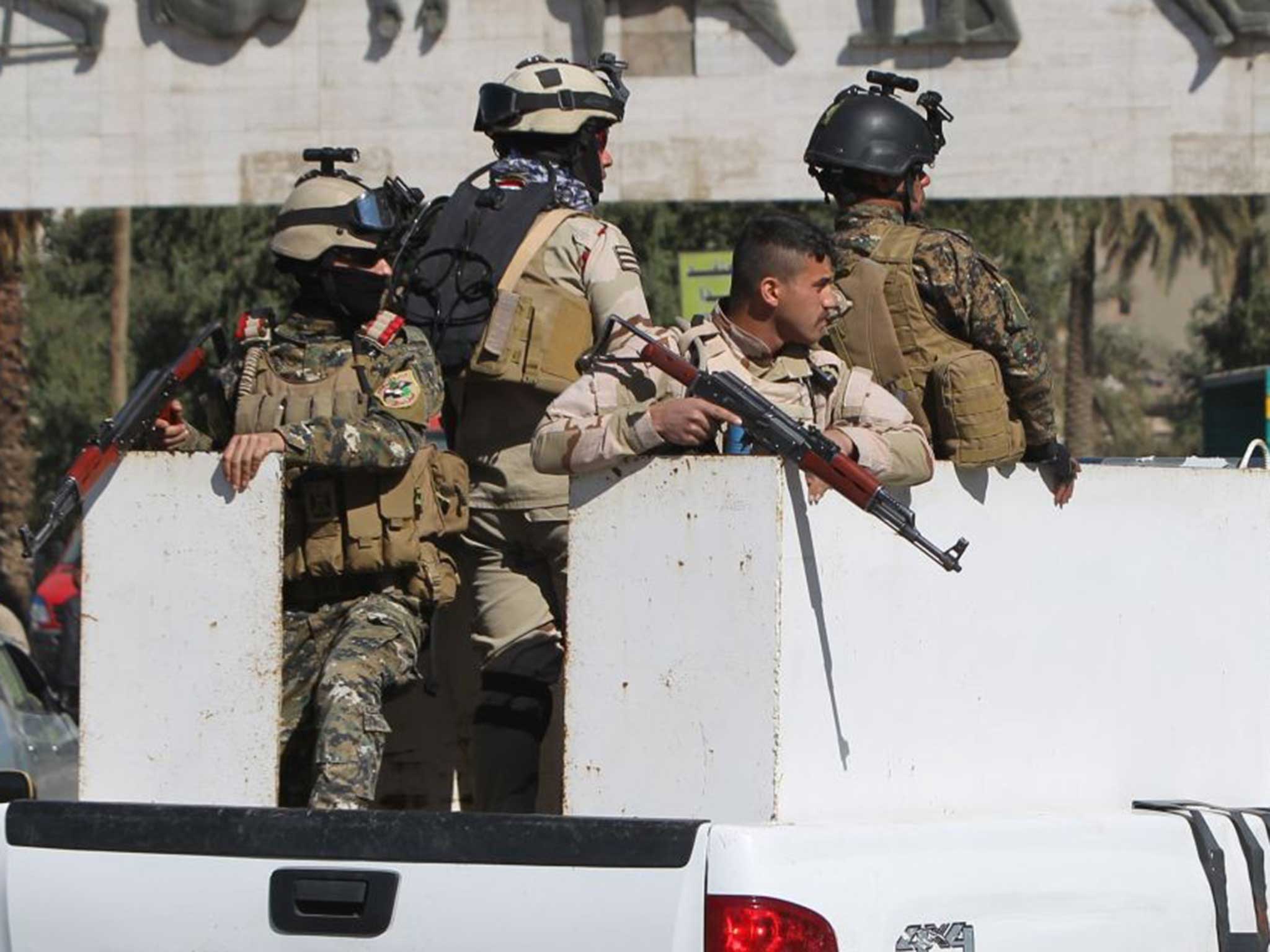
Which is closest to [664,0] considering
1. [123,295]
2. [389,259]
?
[123,295]

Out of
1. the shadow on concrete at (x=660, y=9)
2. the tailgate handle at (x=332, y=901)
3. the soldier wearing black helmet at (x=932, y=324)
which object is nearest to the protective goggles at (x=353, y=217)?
the soldier wearing black helmet at (x=932, y=324)

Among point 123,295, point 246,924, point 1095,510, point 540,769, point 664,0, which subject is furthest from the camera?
point 123,295

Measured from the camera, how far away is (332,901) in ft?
13.3

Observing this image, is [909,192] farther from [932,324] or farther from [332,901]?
[332,901]

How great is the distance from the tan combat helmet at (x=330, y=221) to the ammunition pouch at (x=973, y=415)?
1.24 meters

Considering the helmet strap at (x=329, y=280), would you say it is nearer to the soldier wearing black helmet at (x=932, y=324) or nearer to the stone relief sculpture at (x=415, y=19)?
the soldier wearing black helmet at (x=932, y=324)

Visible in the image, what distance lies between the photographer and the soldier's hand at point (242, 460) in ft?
15.5

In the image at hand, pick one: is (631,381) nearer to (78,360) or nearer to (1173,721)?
(1173,721)

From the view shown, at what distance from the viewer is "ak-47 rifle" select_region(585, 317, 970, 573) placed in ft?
13.7

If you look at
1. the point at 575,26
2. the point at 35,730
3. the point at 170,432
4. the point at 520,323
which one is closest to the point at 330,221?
the point at 520,323

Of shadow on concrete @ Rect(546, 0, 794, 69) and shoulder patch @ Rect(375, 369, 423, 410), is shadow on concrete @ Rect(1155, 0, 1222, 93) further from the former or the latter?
shoulder patch @ Rect(375, 369, 423, 410)

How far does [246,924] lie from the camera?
4094mm

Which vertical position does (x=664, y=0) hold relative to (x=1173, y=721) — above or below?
above

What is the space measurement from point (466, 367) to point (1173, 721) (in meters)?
1.72
